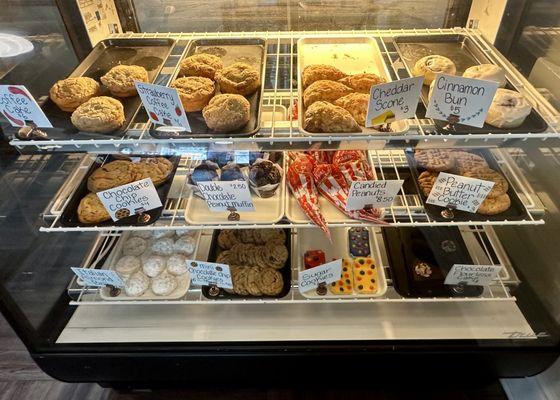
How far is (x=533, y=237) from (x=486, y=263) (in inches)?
12.8

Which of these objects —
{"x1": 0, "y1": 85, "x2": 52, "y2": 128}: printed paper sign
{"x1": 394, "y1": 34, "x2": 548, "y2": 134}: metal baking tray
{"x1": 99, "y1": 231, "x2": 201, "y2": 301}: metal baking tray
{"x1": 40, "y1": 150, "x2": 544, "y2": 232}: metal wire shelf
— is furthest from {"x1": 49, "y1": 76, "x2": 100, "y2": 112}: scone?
{"x1": 394, "y1": 34, "x2": 548, "y2": 134}: metal baking tray

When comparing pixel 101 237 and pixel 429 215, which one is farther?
pixel 101 237

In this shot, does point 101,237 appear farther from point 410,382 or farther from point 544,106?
point 544,106

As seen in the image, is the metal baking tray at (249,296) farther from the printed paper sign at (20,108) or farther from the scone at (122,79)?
the printed paper sign at (20,108)

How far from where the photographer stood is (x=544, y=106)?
1685mm

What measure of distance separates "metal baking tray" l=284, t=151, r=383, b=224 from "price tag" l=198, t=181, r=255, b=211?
17cm

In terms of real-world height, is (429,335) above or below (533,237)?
below

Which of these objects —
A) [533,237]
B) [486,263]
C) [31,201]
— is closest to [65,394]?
[31,201]

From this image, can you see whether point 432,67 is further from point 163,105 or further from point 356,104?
point 163,105

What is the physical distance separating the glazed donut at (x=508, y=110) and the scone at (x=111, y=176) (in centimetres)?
157

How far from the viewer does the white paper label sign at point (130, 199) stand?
1795 mm

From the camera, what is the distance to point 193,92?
1.76 m

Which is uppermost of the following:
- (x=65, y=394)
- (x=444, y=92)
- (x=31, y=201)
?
(x=444, y=92)

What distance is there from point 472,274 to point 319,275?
2.41 ft
